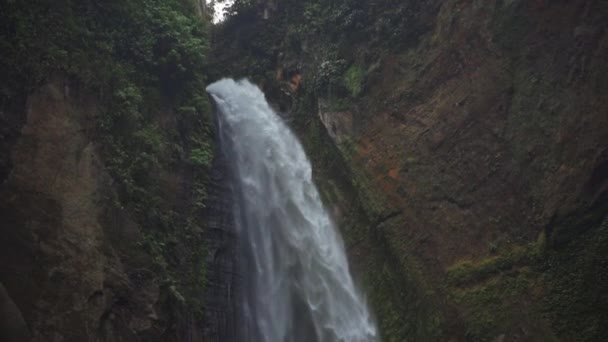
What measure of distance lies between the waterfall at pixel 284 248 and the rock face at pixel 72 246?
1.44 meters

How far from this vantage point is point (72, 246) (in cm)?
984

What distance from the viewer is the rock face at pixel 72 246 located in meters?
9.03

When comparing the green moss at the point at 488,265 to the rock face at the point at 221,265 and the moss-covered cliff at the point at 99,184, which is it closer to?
Answer: the rock face at the point at 221,265

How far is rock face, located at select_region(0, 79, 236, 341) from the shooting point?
9.03m

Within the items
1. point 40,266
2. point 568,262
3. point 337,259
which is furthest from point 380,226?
point 40,266

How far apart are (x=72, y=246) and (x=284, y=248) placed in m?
5.81

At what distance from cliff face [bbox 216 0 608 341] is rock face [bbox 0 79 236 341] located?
16.2 feet

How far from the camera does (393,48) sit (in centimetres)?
1588

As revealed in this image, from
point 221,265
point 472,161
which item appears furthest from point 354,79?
point 221,265

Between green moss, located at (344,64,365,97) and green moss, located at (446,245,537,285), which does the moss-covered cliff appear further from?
green moss, located at (446,245,537,285)

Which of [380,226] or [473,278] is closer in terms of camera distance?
[473,278]

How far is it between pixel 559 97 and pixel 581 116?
29.4 inches

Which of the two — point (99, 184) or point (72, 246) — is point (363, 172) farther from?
point (72, 246)

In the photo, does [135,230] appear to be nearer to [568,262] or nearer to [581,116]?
[568,262]
